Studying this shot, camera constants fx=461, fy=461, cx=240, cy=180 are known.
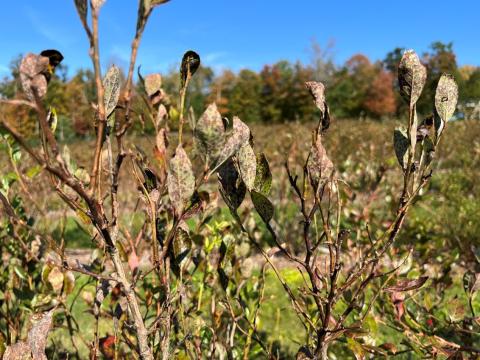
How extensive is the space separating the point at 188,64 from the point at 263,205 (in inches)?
9.6

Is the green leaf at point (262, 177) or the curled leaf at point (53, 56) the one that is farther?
the green leaf at point (262, 177)

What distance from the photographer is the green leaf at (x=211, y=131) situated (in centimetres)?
59

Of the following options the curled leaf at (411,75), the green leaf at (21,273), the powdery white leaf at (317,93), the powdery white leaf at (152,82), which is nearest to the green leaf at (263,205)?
the powdery white leaf at (317,93)

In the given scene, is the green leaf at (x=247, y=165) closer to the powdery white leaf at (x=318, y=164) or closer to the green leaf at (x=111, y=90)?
the powdery white leaf at (x=318, y=164)

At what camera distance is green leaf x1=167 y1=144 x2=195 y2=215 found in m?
0.61

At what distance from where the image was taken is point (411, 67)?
668mm

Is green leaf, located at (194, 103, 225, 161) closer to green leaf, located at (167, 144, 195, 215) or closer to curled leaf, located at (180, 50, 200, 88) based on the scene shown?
green leaf, located at (167, 144, 195, 215)

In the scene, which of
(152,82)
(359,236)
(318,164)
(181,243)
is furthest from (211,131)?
(359,236)

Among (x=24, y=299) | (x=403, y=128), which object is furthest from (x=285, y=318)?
(x=403, y=128)

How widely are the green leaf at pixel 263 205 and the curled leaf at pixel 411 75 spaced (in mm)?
259

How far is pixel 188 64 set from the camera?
2.31ft

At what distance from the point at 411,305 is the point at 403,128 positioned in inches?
120

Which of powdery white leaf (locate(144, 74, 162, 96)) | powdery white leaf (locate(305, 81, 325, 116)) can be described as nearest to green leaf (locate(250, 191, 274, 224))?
powdery white leaf (locate(305, 81, 325, 116))

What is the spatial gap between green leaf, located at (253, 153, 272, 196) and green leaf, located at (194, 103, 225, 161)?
140mm
